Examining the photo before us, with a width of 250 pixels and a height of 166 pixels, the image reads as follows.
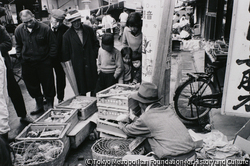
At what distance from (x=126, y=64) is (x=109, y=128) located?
5.64 ft

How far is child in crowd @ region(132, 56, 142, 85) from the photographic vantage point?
18.9ft

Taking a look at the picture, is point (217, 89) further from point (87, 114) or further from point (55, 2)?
point (55, 2)

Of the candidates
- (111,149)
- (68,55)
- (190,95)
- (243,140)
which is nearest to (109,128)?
(111,149)

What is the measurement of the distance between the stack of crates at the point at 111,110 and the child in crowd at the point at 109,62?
2.58 feet

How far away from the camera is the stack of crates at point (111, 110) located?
476 cm

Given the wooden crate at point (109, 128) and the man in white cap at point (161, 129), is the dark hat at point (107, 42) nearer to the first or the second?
the wooden crate at point (109, 128)

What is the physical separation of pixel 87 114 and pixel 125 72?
1.40 metres

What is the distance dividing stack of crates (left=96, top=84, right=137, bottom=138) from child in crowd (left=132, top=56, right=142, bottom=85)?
857mm

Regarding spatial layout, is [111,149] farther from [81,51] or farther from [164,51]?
[81,51]

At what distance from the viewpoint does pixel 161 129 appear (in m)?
3.16

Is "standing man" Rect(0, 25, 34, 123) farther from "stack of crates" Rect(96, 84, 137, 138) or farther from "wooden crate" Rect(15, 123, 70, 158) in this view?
"stack of crates" Rect(96, 84, 137, 138)

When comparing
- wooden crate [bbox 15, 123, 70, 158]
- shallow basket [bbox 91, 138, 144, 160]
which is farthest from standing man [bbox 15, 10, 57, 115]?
shallow basket [bbox 91, 138, 144, 160]

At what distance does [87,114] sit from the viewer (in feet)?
17.9

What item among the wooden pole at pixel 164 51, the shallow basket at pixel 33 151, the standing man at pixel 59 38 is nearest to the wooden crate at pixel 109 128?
the shallow basket at pixel 33 151
